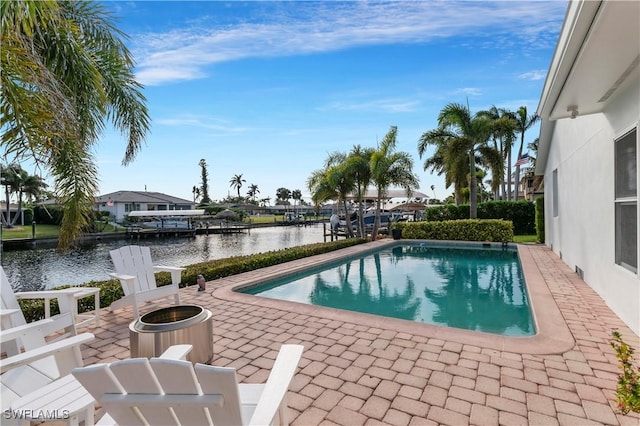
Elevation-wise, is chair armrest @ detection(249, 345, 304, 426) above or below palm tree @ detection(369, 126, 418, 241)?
below

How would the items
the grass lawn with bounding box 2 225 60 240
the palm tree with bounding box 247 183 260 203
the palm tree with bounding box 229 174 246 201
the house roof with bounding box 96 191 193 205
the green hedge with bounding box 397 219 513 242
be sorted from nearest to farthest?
the green hedge with bounding box 397 219 513 242 < the grass lawn with bounding box 2 225 60 240 < the house roof with bounding box 96 191 193 205 < the palm tree with bounding box 229 174 246 201 < the palm tree with bounding box 247 183 260 203

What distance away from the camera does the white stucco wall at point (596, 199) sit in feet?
13.4

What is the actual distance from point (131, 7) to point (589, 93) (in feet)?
25.4

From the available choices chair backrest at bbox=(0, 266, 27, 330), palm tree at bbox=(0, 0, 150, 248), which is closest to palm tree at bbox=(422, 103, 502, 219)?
palm tree at bbox=(0, 0, 150, 248)

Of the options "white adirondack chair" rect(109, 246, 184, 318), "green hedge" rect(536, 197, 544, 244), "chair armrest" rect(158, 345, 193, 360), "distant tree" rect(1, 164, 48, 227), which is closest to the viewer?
"chair armrest" rect(158, 345, 193, 360)

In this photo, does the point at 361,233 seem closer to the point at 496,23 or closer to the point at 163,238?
the point at 496,23

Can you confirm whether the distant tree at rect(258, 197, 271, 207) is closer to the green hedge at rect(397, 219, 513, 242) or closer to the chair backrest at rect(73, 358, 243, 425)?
the green hedge at rect(397, 219, 513, 242)

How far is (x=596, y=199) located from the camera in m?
5.54

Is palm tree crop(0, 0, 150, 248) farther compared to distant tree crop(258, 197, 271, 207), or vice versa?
distant tree crop(258, 197, 271, 207)

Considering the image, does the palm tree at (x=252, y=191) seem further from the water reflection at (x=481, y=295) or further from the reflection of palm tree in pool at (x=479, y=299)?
the reflection of palm tree in pool at (x=479, y=299)

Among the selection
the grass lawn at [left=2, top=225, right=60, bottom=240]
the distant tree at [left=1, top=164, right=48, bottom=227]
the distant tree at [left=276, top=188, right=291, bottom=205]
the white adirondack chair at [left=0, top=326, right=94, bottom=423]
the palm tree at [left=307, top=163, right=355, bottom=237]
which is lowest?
the grass lawn at [left=2, top=225, right=60, bottom=240]

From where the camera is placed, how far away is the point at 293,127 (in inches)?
658

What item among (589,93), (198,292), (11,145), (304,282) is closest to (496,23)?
(589,93)

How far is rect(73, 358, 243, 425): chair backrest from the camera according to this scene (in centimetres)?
150
